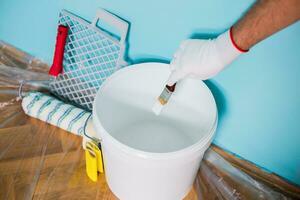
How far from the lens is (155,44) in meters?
0.91

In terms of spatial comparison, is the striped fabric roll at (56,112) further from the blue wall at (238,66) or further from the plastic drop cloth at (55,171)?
the blue wall at (238,66)

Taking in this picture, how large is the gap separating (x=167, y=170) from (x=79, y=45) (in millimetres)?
504

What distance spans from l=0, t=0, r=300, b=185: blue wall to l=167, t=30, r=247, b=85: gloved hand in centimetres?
8

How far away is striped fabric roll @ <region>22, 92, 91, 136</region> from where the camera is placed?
98cm

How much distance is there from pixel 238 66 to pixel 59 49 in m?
0.52

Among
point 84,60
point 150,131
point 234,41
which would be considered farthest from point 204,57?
point 84,60

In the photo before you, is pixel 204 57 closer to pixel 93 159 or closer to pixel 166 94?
pixel 166 94

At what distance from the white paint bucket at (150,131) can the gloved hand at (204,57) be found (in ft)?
0.32

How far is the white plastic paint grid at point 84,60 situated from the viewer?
37.9 inches

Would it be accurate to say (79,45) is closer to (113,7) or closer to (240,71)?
(113,7)

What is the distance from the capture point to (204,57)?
0.71 m

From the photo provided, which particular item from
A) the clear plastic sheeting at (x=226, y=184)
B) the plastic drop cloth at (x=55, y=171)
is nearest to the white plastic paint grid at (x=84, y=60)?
the plastic drop cloth at (x=55, y=171)

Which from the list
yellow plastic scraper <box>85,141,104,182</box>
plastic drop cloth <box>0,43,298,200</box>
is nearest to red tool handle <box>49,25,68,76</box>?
plastic drop cloth <box>0,43,298,200</box>

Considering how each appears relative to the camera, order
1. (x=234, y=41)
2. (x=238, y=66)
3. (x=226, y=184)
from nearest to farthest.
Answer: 1. (x=234, y=41)
2. (x=238, y=66)
3. (x=226, y=184)
